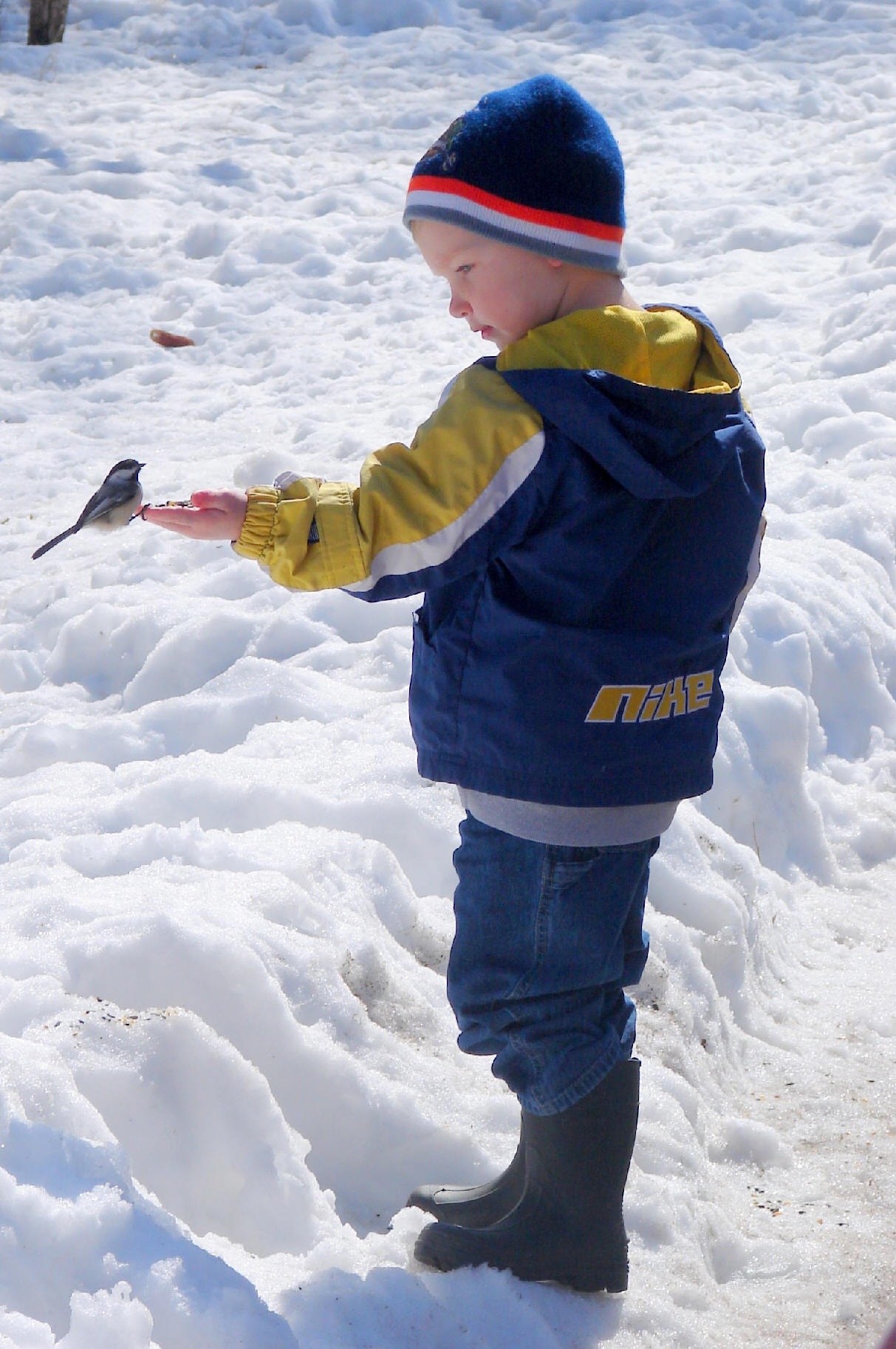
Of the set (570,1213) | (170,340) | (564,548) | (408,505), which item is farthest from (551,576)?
(170,340)

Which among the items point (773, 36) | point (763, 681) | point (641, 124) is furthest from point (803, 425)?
point (773, 36)

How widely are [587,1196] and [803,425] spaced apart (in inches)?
170

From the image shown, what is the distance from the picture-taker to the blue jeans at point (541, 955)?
2016mm

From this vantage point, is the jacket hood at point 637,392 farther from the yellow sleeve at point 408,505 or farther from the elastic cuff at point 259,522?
the elastic cuff at point 259,522

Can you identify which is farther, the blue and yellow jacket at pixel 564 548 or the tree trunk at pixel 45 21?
the tree trunk at pixel 45 21

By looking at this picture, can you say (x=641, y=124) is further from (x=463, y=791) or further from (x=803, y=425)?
(x=463, y=791)

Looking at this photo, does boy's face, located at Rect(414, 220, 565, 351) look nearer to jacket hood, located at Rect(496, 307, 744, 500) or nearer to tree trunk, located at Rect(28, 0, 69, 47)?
jacket hood, located at Rect(496, 307, 744, 500)

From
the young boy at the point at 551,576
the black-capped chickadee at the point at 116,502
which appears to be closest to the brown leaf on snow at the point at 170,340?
the black-capped chickadee at the point at 116,502

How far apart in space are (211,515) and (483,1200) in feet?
4.16

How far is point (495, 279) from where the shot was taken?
1.92m

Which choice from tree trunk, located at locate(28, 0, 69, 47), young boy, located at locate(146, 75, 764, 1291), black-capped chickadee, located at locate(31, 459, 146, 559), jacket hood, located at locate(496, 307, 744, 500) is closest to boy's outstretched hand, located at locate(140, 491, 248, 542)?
young boy, located at locate(146, 75, 764, 1291)

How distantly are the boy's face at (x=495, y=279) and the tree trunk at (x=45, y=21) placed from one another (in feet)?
32.8

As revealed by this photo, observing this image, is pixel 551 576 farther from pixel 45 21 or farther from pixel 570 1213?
pixel 45 21

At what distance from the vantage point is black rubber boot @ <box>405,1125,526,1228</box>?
88.3 inches
